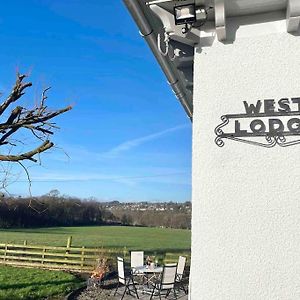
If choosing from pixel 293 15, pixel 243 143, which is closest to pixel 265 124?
pixel 243 143

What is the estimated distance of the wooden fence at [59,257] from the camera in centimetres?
1366

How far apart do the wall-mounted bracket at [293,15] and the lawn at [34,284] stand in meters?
8.41

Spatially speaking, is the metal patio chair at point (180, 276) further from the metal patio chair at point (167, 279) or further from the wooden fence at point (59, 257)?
the wooden fence at point (59, 257)

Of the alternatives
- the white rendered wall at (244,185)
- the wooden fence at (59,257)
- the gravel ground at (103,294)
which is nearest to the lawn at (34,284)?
the gravel ground at (103,294)

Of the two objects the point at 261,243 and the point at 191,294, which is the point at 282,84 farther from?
the point at 191,294

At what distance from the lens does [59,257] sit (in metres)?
14.8

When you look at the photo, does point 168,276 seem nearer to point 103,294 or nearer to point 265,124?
point 103,294

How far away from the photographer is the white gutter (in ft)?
9.11

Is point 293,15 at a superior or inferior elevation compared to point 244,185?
superior

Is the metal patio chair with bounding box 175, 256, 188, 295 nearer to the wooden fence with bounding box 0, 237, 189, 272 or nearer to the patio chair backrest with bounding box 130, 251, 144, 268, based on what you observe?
the patio chair backrest with bounding box 130, 251, 144, 268

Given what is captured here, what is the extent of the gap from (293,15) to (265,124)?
816mm

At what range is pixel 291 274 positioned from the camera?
7.70ft

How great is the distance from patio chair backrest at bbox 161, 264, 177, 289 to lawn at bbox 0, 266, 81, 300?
2.82 m

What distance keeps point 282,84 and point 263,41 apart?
1.25 feet
